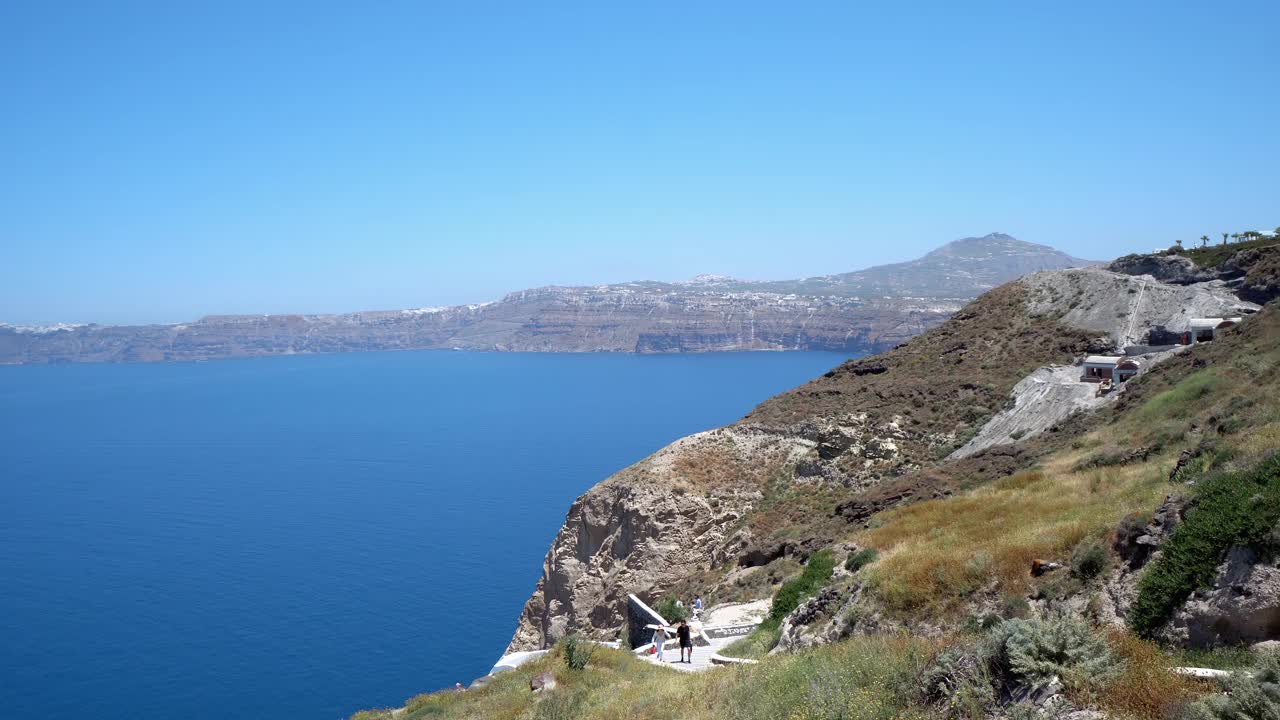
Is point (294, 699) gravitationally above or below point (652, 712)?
below

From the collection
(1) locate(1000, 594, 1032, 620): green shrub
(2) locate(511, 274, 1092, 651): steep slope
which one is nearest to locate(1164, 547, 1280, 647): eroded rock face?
(1) locate(1000, 594, 1032, 620): green shrub

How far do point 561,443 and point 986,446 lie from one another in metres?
75.5

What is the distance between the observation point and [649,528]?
108 feet

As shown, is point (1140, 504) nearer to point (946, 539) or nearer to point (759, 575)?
point (946, 539)

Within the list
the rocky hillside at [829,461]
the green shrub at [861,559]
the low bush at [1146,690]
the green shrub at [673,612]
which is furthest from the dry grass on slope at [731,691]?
the rocky hillside at [829,461]

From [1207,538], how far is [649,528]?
2475cm

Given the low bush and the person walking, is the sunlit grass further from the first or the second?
the person walking

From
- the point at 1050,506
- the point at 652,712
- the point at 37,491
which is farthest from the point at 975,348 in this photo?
the point at 37,491

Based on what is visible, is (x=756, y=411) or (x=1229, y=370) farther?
(x=756, y=411)

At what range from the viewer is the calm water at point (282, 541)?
136 feet

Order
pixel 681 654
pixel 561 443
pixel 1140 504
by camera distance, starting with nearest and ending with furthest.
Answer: pixel 1140 504 < pixel 681 654 < pixel 561 443

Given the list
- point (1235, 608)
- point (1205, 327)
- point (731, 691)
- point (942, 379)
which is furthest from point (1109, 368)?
point (731, 691)

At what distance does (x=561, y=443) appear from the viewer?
10356cm

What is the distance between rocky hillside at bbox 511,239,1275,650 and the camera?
2731 cm
